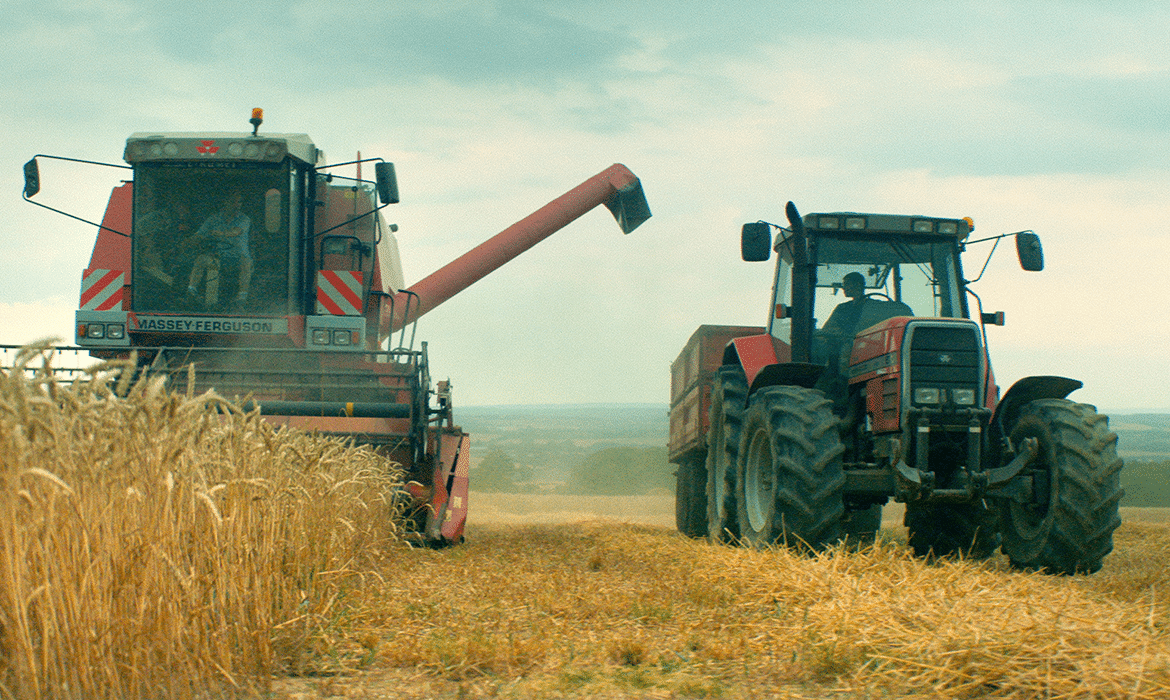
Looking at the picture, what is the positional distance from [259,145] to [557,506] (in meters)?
11.8

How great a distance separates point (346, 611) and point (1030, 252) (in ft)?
16.8

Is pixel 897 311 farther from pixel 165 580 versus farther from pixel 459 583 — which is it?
pixel 165 580

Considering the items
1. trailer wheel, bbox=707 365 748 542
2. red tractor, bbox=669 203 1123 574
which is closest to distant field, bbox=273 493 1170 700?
red tractor, bbox=669 203 1123 574

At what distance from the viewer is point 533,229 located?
12703 millimetres

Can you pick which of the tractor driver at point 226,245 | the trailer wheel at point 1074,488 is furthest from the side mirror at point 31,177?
the trailer wheel at point 1074,488

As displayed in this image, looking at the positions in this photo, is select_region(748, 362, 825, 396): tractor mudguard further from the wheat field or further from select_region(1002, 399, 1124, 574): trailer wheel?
the wheat field

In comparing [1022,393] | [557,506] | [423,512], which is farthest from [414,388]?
[557,506]

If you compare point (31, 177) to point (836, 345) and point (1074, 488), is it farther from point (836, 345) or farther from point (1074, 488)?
point (1074, 488)

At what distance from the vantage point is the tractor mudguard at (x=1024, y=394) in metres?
6.64

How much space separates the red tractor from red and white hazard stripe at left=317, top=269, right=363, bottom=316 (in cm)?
352

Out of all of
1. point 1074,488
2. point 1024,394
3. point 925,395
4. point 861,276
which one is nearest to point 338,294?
point 861,276

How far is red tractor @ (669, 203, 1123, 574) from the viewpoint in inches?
240

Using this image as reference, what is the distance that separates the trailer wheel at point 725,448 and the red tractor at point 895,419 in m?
0.01

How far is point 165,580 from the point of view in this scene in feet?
9.89
